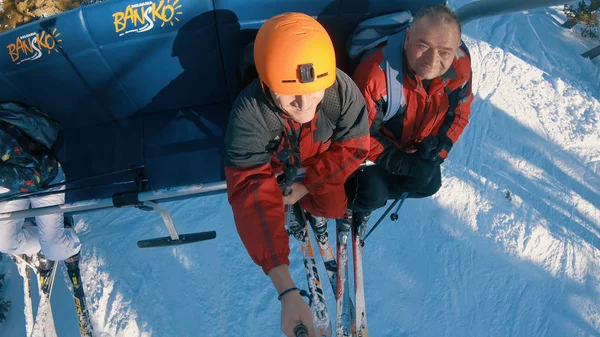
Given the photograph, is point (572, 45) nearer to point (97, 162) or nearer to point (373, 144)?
point (373, 144)

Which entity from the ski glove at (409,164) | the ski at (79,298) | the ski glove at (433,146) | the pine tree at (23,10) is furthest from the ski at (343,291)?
the pine tree at (23,10)

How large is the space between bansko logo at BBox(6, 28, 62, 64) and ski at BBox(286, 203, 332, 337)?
208 cm

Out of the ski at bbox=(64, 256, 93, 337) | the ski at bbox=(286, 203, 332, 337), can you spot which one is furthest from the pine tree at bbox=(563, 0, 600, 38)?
the ski at bbox=(64, 256, 93, 337)

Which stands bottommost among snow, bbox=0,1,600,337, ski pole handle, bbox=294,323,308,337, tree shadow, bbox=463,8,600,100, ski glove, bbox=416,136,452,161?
snow, bbox=0,1,600,337

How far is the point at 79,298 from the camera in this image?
3963mm

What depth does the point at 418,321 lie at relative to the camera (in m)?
4.06

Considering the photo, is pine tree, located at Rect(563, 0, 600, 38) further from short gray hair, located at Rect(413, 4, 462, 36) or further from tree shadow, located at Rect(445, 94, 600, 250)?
short gray hair, located at Rect(413, 4, 462, 36)

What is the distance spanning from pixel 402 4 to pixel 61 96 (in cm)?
285

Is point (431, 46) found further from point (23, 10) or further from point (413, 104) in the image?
point (23, 10)

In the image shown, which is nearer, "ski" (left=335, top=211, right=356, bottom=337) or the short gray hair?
the short gray hair

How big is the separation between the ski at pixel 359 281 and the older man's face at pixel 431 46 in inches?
58.5

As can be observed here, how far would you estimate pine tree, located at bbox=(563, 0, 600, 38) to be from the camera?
7.12m

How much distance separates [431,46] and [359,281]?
1.97 metres

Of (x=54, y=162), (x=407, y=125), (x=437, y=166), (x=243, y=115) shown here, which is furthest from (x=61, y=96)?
(x=437, y=166)
